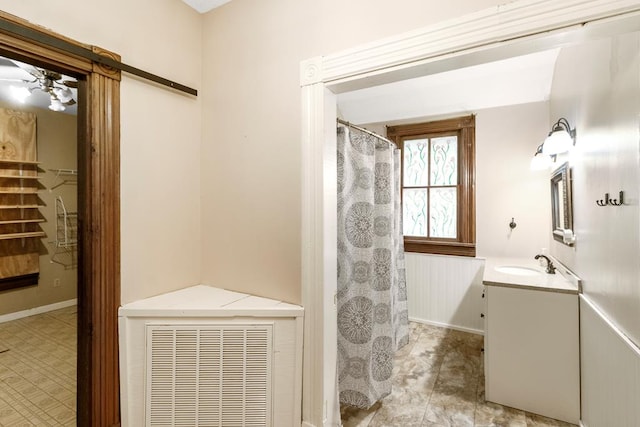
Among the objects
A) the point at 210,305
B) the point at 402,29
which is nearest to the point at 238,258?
the point at 210,305

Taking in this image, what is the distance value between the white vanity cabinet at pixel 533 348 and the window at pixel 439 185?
52.1 inches

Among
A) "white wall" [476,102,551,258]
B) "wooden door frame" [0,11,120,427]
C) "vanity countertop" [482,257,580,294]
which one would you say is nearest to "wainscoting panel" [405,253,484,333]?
"white wall" [476,102,551,258]

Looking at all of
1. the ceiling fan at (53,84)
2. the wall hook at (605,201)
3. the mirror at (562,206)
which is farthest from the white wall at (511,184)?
the ceiling fan at (53,84)

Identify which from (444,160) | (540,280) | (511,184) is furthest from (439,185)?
(540,280)

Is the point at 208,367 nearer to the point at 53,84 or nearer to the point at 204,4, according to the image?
the point at 204,4

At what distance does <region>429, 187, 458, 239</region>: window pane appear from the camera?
3.47m

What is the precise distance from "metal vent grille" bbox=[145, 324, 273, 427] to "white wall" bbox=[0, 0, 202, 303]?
38cm

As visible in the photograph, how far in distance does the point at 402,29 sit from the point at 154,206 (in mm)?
1566


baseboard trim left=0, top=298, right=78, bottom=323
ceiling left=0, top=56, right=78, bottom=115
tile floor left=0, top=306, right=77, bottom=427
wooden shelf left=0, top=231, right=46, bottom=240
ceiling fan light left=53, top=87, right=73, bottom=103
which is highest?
ceiling left=0, top=56, right=78, bottom=115

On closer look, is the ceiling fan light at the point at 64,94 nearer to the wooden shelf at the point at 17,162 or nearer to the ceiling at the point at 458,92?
the wooden shelf at the point at 17,162

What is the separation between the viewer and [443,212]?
11.6 feet

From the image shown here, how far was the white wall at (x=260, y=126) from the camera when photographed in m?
1.50

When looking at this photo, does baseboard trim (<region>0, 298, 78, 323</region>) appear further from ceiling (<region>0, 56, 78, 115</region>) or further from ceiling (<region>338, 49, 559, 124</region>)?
ceiling (<region>338, 49, 559, 124</region>)

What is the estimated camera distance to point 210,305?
1.56m
